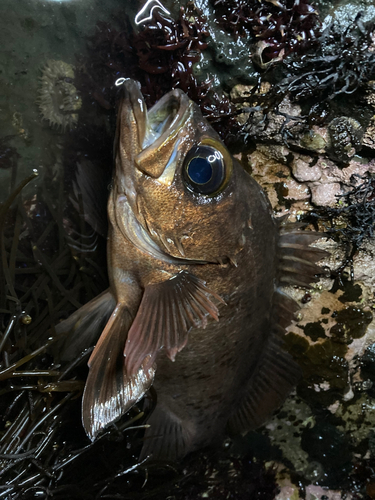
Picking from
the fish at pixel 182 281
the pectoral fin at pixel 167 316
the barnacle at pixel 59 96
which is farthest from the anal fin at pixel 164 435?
the barnacle at pixel 59 96

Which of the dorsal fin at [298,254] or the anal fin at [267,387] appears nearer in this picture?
the dorsal fin at [298,254]

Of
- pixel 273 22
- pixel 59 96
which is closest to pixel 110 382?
pixel 59 96

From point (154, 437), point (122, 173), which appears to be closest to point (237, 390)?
point (154, 437)

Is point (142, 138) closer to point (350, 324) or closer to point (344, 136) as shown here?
point (344, 136)

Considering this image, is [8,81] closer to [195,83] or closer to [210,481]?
[195,83]

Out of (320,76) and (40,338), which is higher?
(320,76)

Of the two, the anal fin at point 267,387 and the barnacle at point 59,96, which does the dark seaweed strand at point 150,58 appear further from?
the anal fin at point 267,387

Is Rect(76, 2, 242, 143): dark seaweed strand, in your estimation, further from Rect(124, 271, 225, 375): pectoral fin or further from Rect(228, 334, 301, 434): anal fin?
Rect(228, 334, 301, 434): anal fin
